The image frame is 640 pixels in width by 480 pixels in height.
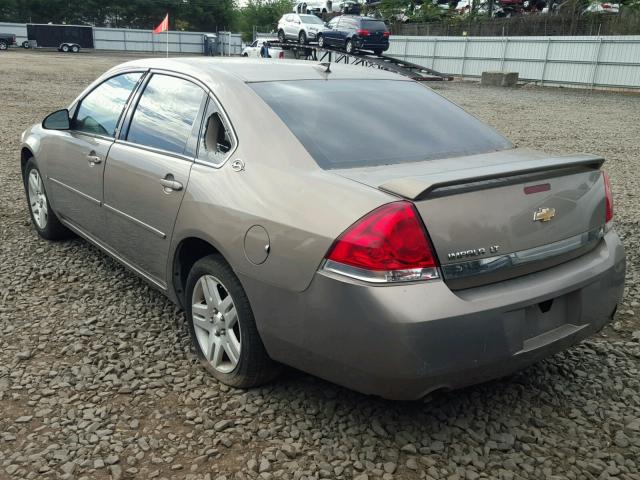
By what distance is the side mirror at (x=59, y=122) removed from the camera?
4.48 metres

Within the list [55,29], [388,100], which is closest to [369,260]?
[388,100]

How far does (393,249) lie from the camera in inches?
91.4

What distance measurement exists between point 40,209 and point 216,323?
118 inches

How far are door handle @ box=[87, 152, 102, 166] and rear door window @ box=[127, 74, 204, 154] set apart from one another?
0.33 m

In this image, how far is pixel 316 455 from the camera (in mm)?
2586

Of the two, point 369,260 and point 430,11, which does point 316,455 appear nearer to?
point 369,260

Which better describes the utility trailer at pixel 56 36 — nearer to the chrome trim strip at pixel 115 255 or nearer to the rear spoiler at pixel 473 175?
the chrome trim strip at pixel 115 255

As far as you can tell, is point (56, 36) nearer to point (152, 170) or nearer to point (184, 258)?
point (152, 170)

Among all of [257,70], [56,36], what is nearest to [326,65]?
[257,70]

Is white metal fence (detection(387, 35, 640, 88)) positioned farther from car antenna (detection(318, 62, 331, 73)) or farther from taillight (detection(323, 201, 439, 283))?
taillight (detection(323, 201, 439, 283))

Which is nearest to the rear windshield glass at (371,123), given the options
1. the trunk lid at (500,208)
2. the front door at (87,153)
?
the trunk lid at (500,208)

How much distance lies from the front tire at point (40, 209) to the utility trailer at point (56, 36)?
53.3 m

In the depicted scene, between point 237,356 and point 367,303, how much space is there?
959 millimetres

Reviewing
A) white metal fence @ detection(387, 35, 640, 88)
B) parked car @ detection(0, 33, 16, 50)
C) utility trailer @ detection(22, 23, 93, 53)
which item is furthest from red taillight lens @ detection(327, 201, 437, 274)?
utility trailer @ detection(22, 23, 93, 53)
